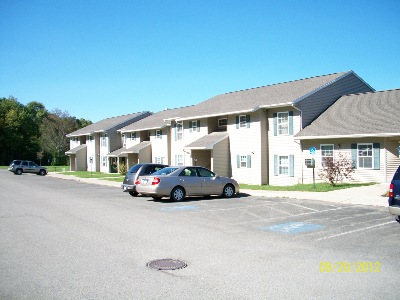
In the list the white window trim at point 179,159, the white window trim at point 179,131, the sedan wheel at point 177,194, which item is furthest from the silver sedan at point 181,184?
the white window trim at point 179,131

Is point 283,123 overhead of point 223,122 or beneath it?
beneath

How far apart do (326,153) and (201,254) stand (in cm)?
1856

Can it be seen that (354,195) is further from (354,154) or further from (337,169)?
(354,154)

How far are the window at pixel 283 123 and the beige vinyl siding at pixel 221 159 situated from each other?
462cm

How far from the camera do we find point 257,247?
7.89 m

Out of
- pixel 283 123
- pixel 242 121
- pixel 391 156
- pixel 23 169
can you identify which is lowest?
pixel 23 169

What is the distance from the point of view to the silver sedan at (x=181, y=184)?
52.8 feet

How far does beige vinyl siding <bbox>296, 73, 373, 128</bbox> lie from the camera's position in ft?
83.3

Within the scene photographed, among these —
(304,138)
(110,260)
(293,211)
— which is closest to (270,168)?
(304,138)

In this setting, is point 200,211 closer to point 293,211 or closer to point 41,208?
point 293,211

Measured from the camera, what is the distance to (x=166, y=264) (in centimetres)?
650

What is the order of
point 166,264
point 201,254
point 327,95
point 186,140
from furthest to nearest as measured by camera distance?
point 186,140 < point 327,95 < point 201,254 < point 166,264

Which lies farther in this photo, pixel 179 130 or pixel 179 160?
pixel 179 130

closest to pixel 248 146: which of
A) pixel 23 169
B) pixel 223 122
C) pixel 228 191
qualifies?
pixel 223 122
